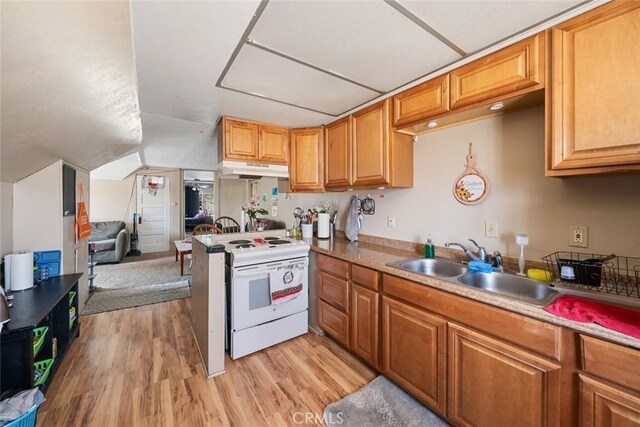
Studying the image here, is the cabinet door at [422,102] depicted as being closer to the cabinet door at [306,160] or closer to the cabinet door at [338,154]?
the cabinet door at [338,154]

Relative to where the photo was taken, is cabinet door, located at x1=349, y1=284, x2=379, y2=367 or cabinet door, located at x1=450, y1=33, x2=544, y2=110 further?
cabinet door, located at x1=349, y1=284, x2=379, y2=367

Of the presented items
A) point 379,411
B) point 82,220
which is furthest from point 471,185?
point 82,220

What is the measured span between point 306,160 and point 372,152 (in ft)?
2.99

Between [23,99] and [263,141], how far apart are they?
5.75 feet

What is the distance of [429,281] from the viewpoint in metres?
1.42

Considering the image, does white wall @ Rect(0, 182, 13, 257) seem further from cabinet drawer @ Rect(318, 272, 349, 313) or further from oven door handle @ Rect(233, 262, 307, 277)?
cabinet drawer @ Rect(318, 272, 349, 313)

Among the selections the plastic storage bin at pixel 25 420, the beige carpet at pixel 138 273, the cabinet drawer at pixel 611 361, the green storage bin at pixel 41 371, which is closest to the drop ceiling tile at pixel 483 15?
the cabinet drawer at pixel 611 361

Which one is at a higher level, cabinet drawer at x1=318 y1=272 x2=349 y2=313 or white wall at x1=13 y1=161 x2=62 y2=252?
white wall at x1=13 y1=161 x2=62 y2=252

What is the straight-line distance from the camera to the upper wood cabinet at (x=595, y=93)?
1003 millimetres

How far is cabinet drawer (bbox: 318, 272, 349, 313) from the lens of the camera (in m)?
2.06

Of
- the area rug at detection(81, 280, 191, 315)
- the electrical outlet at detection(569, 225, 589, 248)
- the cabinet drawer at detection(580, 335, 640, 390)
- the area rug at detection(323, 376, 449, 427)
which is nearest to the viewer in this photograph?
the cabinet drawer at detection(580, 335, 640, 390)

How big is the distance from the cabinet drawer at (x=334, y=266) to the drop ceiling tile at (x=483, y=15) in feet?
5.30

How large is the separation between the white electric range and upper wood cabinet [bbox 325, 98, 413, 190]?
843mm

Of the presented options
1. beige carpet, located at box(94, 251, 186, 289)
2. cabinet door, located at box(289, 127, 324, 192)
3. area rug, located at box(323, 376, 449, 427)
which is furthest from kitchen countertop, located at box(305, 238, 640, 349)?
beige carpet, located at box(94, 251, 186, 289)
